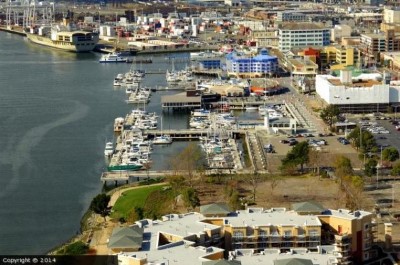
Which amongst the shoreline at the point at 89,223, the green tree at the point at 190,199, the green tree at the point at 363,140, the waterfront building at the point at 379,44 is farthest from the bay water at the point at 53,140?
the waterfront building at the point at 379,44

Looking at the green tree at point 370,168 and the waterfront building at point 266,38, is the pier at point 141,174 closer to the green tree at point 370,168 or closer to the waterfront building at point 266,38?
the green tree at point 370,168

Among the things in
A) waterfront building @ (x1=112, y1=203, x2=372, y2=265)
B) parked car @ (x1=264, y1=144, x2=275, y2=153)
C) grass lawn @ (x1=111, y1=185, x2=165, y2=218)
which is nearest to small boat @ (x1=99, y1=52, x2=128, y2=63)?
Result: parked car @ (x1=264, y1=144, x2=275, y2=153)

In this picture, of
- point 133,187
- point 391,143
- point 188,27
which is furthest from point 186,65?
point 133,187

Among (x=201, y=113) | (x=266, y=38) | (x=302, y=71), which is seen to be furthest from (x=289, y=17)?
(x=201, y=113)

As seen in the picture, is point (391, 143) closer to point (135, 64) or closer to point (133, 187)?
point (133, 187)

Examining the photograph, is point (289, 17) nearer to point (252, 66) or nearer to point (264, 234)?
point (252, 66)

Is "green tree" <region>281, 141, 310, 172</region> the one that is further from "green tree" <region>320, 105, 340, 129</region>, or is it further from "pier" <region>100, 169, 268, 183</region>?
"green tree" <region>320, 105, 340, 129</region>
